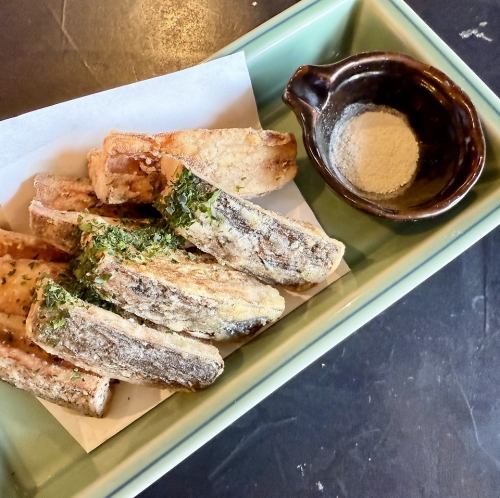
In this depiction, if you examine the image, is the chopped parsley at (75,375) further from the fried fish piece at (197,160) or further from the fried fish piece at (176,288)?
the fried fish piece at (197,160)

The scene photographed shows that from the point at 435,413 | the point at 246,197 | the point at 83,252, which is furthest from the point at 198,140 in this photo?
the point at 435,413

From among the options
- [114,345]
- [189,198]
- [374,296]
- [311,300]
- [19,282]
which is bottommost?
[311,300]

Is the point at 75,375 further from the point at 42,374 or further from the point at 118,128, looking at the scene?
the point at 118,128

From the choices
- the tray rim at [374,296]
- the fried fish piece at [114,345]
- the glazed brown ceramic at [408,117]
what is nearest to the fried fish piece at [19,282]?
the fried fish piece at [114,345]

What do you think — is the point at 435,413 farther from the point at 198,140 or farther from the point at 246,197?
the point at 198,140

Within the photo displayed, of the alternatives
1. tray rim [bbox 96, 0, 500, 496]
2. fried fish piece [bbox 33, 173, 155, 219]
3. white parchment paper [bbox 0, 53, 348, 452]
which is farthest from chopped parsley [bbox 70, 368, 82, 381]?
fried fish piece [bbox 33, 173, 155, 219]

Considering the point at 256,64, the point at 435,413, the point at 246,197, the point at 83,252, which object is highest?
the point at 256,64

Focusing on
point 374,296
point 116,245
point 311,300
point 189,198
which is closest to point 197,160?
point 189,198

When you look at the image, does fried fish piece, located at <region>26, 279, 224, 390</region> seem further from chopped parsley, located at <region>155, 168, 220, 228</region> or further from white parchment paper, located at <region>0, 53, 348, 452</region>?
chopped parsley, located at <region>155, 168, 220, 228</region>
